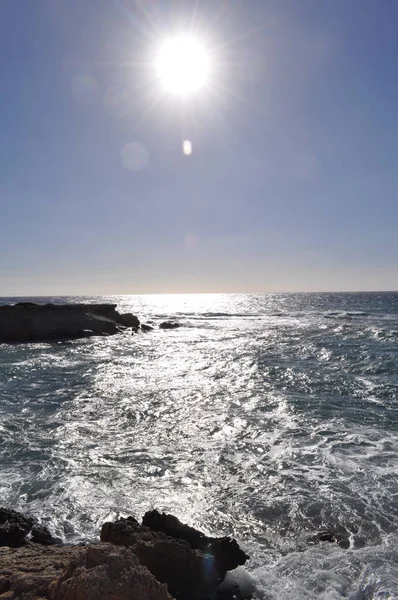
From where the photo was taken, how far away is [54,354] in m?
29.8

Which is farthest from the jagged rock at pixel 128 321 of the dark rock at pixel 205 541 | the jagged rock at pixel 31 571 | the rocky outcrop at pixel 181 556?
the jagged rock at pixel 31 571

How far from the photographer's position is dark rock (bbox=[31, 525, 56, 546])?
6.61 meters

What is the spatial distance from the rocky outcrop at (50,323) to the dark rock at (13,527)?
112 feet

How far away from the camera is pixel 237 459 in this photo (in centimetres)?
1049

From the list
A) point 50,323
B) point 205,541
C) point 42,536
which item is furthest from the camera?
point 50,323

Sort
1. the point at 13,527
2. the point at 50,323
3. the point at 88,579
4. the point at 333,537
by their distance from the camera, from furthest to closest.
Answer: the point at 50,323
the point at 333,537
the point at 13,527
the point at 88,579

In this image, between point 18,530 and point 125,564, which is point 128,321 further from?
point 125,564

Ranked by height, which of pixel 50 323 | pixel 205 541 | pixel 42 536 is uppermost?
pixel 50 323

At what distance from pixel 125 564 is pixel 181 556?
1.77 metres

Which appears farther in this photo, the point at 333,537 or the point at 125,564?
the point at 333,537

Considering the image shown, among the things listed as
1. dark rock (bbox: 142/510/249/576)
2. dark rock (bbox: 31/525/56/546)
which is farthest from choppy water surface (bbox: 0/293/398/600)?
dark rock (bbox: 142/510/249/576)

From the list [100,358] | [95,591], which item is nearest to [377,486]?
[95,591]

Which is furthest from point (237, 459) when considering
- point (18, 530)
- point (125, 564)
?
point (125, 564)

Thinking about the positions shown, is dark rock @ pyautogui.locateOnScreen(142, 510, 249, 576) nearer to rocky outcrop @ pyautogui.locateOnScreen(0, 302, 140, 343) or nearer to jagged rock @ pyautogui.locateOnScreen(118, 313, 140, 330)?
rocky outcrop @ pyautogui.locateOnScreen(0, 302, 140, 343)
